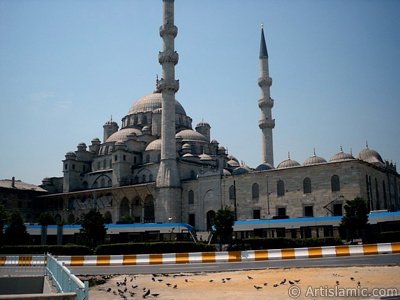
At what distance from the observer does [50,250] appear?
1140 inches

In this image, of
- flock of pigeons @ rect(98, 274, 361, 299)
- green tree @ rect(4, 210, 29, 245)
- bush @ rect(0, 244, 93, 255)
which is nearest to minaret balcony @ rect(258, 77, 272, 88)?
green tree @ rect(4, 210, 29, 245)

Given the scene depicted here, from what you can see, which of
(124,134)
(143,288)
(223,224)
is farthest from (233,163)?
(143,288)

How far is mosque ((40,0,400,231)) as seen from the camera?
4356 cm

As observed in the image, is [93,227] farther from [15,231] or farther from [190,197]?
[190,197]

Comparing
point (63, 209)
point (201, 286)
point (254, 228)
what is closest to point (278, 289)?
point (201, 286)

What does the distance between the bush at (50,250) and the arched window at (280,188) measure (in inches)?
888

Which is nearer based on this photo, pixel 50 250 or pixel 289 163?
pixel 50 250

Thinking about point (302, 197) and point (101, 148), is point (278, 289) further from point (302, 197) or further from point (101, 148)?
point (101, 148)

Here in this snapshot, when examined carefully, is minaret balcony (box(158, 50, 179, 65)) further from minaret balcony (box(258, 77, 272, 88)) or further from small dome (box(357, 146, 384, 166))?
small dome (box(357, 146, 384, 166))

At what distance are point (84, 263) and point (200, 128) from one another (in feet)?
150

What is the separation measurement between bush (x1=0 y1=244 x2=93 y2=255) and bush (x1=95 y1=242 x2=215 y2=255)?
102 cm

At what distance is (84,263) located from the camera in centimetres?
2477

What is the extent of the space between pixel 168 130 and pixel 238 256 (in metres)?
27.3

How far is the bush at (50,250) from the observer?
28469 millimetres
